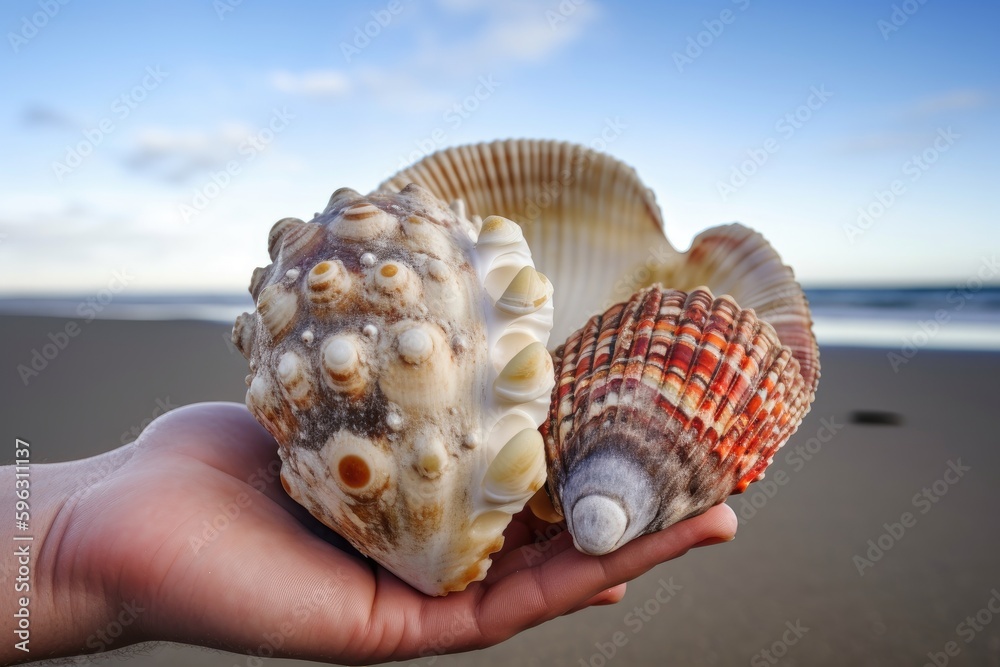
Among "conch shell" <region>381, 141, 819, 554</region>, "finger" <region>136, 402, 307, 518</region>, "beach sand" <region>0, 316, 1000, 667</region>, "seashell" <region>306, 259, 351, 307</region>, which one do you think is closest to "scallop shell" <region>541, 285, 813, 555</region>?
"conch shell" <region>381, 141, 819, 554</region>

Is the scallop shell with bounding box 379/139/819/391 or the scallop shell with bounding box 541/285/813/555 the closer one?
the scallop shell with bounding box 541/285/813/555

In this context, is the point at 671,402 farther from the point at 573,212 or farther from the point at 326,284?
the point at 573,212

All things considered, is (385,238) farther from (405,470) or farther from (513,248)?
(405,470)

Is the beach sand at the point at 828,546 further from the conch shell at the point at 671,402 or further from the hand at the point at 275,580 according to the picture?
the conch shell at the point at 671,402

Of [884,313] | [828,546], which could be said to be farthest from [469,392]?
[884,313]

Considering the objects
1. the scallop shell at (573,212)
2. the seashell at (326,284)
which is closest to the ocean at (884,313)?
the scallop shell at (573,212)

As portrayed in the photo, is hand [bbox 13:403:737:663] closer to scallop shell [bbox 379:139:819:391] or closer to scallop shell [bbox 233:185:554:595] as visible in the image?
scallop shell [bbox 233:185:554:595]
